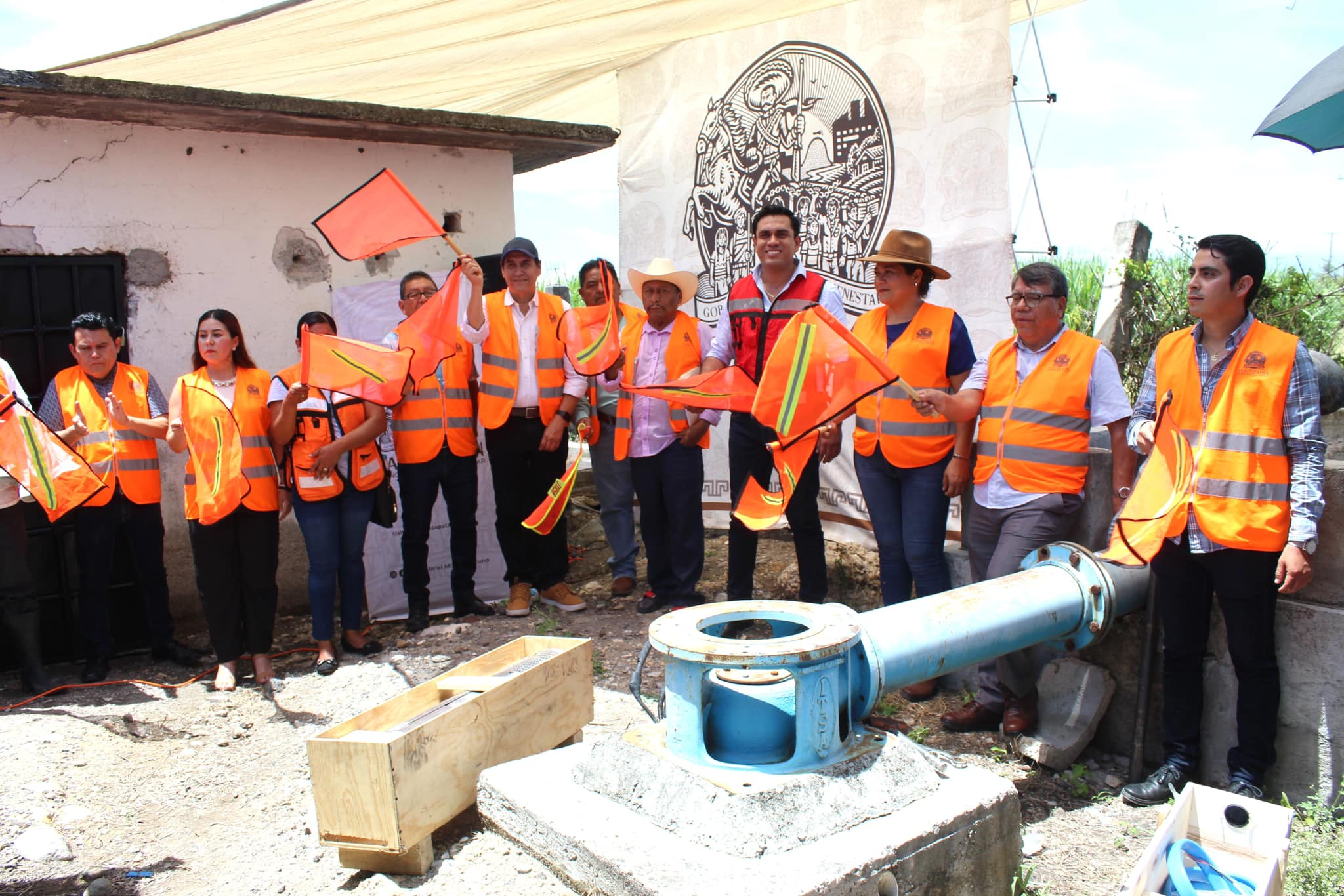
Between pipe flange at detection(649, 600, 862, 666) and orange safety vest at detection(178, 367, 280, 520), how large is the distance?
2.89 metres

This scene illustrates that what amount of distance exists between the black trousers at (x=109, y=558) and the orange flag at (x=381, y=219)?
183 cm

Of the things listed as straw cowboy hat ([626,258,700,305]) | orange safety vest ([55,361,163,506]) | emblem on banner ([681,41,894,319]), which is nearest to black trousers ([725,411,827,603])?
straw cowboy hat ([626,258,700,305])

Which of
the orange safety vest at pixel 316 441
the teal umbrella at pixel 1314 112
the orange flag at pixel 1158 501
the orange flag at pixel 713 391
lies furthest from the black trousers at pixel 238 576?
the teal umbrella at pixel 1314 112

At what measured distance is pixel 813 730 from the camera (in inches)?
106

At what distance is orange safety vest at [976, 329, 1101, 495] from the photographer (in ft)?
12.7

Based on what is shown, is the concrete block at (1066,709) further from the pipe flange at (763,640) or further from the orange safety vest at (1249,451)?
the pipe flange at (763,640)

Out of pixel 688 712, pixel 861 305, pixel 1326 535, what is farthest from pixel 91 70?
pixel 1326 535

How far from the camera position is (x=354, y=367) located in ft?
16.3

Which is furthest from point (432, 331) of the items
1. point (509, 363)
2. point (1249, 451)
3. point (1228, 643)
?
point (1228, 643)

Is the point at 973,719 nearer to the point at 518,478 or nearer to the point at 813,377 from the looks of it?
the point at 813,377

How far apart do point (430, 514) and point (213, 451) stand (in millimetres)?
1298

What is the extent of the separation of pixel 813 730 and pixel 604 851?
0.65 meters

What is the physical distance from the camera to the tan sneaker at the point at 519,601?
19.6 ft

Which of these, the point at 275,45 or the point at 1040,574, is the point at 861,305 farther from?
the point at 275,45
